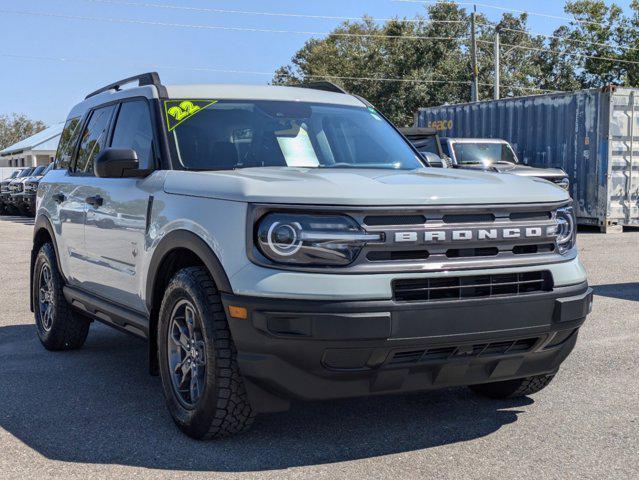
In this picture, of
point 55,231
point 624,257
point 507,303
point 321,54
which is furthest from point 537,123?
point 321,54

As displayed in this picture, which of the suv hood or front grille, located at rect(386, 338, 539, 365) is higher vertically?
the suv hood

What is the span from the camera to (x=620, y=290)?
31.2 feet

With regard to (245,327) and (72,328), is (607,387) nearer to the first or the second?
(245,327)

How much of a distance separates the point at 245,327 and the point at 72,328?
3078 mm

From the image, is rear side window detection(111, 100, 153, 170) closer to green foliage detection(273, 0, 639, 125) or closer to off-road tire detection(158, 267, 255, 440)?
off-road tire detection(158, 267, 255, 440)

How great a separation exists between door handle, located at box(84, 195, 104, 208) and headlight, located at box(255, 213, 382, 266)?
6.71 feet

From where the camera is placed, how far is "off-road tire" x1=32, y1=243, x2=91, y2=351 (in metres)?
6.47

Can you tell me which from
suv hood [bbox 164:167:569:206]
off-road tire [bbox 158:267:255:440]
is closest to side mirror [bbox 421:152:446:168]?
suv hood [bbox 164:167:569:206]

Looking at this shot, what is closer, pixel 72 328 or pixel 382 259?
pixel 382 259

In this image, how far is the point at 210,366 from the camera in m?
4.05

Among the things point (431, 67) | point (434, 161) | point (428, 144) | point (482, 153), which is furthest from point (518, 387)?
point (431, 67)

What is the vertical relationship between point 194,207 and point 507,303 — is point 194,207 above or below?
above

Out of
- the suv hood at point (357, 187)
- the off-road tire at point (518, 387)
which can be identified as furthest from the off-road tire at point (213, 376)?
the off-road tire at point (518, 387)

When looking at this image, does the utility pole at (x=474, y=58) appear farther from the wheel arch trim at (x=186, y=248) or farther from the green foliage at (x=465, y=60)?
the wheel arch trim at (x=186, y=248)
